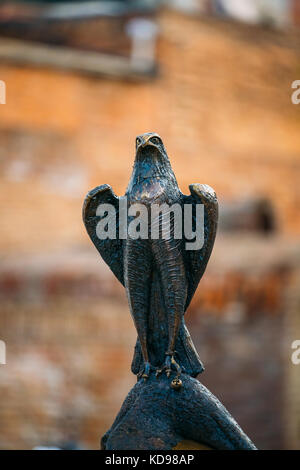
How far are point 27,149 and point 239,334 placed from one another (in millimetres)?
6577

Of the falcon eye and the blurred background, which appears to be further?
the blurred background

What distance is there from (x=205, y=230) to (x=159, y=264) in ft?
0.58

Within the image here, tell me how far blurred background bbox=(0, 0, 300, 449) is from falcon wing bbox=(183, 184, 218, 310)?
3.61m

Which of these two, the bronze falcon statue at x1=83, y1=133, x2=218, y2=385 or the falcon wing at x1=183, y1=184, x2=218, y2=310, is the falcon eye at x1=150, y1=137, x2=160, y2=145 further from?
the falcon wing at x1=183, y1=184, x2=218, y2=310

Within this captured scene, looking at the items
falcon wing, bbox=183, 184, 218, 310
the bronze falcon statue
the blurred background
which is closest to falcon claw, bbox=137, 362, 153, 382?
the bronze falcon statue

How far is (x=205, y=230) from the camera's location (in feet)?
7.71

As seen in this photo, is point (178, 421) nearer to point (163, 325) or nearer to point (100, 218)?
point (163, 325)

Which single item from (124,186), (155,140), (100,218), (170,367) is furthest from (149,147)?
(124,186)

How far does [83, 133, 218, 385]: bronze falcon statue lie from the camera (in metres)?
2.33

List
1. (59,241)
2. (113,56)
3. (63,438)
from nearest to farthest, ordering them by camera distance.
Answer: (63,438)
(59,241)
(113,56)

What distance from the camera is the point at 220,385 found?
23.2 ft

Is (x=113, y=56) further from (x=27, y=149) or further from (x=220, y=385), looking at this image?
(x=220, y=385)

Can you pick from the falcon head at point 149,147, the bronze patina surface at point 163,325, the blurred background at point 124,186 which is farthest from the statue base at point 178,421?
the blurred background at point 124,186

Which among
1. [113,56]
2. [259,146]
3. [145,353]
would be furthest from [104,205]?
[259,146]
